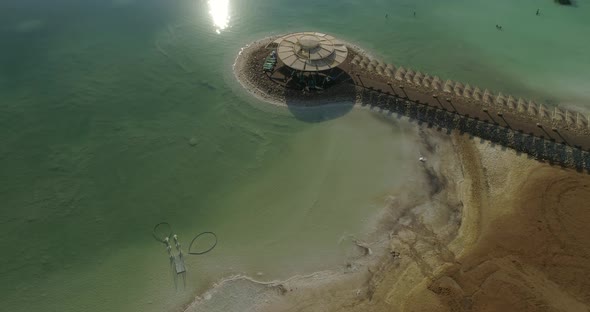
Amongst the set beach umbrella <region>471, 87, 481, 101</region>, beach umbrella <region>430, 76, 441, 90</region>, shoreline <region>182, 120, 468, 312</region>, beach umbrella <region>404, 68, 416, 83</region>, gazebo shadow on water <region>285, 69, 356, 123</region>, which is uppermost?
beach umbrella <region>404, 68, 416, 83</region>

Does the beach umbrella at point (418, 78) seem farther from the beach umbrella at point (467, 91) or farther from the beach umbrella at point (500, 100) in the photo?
the beach umbrella at point (500, 100)

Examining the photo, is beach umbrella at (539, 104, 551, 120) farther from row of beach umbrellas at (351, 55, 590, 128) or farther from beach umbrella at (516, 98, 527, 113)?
beach umbrella at (516, 98, 527, 113)

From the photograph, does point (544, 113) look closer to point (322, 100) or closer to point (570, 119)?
point (570, 119)

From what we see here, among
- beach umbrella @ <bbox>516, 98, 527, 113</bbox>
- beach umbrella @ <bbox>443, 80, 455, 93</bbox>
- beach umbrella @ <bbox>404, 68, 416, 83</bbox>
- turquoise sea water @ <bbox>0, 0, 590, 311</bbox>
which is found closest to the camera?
turquoise sea water @ <bbox>0, 0, 590, 311</bbox>

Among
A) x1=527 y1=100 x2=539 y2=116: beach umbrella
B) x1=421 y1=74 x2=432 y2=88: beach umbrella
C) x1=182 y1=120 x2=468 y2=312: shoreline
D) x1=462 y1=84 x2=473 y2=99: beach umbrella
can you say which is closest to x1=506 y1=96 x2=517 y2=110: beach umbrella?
x1=527 y1=100 x2=539 y2=116: beach umbrella

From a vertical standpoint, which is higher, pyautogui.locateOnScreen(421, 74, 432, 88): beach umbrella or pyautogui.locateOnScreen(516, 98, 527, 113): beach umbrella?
pyautogui.locateOnScreen(421, 74, 432, 88): beach umbrella

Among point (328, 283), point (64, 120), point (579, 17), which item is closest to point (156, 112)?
point (64, 120)

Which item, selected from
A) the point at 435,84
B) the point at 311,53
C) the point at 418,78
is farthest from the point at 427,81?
the point at 311,53
